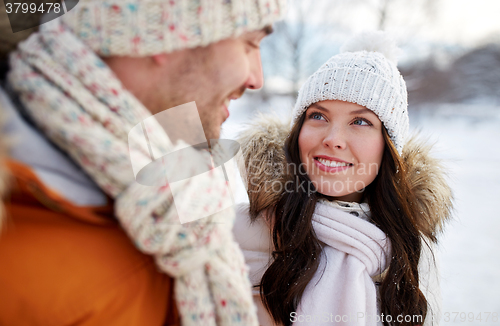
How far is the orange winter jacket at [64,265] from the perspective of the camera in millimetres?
569

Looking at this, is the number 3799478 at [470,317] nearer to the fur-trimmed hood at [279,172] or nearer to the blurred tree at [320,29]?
the fur-trimmed hood at [279,172]

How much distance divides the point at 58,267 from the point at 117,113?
330 mm

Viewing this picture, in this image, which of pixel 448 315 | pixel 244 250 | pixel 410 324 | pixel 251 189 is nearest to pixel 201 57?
pixel 251 189

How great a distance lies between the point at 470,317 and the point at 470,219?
6.42 ft

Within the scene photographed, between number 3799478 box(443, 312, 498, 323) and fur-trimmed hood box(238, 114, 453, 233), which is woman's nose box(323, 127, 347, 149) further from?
number 3799478 box(443, 312, 498, 323)

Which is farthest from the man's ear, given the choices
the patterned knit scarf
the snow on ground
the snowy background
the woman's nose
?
the snowy background

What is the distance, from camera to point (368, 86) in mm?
1340

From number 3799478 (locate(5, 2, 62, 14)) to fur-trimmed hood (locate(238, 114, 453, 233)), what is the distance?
41.5 inches

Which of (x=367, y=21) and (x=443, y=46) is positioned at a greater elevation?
(x=367, y=21)

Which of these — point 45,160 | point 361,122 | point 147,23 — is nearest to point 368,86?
point 361,122

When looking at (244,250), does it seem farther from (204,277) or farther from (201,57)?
(201,57)

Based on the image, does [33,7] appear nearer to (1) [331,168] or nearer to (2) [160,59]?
(2) [160,59]

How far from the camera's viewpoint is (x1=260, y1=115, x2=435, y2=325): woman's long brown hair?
1346 mm

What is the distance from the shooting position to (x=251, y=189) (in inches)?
60.7
